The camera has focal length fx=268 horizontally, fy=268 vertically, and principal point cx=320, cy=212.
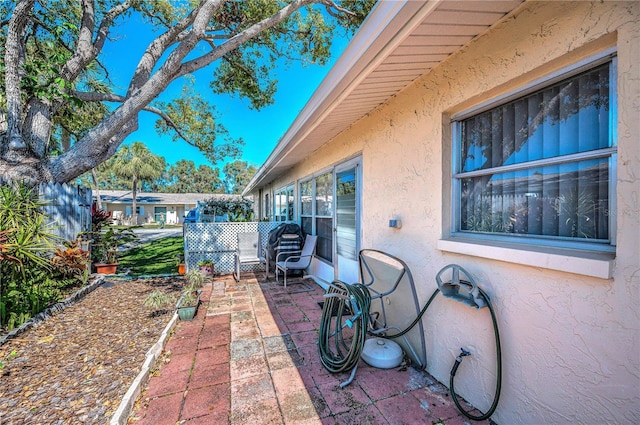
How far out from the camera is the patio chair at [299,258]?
17.2 ft

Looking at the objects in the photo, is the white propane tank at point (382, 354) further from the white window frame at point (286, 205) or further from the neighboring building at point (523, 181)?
the white window frame at point (286, 205)

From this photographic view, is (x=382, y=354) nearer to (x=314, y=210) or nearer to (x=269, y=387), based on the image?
(x=269, y=387)

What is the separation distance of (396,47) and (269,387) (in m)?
2.79

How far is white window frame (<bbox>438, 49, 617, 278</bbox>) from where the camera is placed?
133cm

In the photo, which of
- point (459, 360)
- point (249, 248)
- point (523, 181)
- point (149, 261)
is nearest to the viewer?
point (523, 181)

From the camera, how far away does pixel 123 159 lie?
93.0 feet

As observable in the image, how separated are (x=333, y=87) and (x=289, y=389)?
2698mm

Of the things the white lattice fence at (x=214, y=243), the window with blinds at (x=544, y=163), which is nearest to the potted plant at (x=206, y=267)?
the white lattice fence at (x=214, y=243)

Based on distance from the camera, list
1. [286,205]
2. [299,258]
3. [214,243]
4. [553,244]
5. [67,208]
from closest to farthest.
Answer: [553,244] → [67,208] → [299,258] → [214,243] → [286,205]

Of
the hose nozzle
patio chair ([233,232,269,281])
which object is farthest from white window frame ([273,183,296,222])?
the hose nozzle

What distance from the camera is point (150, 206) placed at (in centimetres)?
3116

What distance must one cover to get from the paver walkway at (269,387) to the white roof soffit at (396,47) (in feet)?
8.51

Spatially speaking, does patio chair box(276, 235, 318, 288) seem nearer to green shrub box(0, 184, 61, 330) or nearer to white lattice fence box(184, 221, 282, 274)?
white lattice fence box(184, 221, 282, 274)

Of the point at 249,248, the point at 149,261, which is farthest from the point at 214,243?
the point at 149,261
